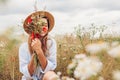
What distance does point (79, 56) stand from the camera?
1.90m

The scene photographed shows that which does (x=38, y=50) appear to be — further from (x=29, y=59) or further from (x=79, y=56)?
(x=79, y=56)

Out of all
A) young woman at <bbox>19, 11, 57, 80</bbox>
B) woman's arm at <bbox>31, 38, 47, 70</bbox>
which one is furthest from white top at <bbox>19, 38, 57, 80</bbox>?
woman's arm at <bbox>31, 38, 47, 70</bbox>

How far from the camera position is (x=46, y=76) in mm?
3730

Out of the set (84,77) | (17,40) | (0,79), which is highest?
(17,40)

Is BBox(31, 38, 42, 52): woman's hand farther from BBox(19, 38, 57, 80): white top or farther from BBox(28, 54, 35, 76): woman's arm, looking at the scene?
BBox(19, 38, 57, 80): white top

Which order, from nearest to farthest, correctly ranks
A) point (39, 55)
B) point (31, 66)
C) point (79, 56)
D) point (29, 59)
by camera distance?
point (79, 56), point (39, 55), point (31, 66), point (29, 59)

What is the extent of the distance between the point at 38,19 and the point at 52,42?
86cm

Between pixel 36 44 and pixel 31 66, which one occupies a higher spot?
pixel 36 44

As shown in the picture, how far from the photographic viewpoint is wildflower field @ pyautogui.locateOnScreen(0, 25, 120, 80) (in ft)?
5.28

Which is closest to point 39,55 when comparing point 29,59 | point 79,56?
point 29,59

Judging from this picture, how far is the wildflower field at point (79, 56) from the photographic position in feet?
5.28

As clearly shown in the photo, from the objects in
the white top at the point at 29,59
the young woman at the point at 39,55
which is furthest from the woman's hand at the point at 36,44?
the white top at the point at 29,59

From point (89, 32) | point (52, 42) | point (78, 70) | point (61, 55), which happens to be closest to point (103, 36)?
point (89, 32)

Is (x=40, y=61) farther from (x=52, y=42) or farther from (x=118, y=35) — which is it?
(x=118, y=35)
